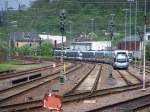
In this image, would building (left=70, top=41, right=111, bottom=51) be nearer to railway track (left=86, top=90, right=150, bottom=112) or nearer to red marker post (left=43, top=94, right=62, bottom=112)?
railway track (left=86, top=90, right=150, bottom=112)

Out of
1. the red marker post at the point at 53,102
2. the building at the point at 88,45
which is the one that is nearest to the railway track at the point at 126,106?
the red marker post at the point at 53,102

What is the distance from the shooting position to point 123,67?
79.4 meters

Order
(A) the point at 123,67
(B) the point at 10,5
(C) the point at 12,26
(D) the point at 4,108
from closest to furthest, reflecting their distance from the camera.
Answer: (D) the point at 4,108
(B) the point at 10,5
(A) the point at 123,67
(C) the point at 12,26

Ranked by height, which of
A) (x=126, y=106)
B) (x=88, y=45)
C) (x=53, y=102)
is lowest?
(x=126, y=106)

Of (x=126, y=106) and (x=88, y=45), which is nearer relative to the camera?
(x=126, y=106)

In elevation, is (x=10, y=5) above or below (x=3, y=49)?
above

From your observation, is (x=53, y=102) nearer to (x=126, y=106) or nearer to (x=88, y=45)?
(x=126, y=106)

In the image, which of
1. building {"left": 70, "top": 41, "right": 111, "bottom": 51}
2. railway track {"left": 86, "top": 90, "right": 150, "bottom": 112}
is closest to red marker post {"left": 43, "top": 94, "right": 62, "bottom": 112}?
railway track {"left": 86, "top": 90, "right": 150, "bottom": 112}

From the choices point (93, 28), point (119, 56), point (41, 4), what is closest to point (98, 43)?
point (93, 28)

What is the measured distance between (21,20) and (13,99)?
6312cm

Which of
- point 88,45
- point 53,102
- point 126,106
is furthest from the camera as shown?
point 88,45

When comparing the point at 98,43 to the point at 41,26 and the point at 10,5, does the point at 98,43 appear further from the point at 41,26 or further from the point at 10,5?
the point at 10,5

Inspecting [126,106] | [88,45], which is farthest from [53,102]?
[88,45]

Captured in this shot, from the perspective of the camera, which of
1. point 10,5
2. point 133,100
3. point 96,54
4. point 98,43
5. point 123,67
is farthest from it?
point 98,43
